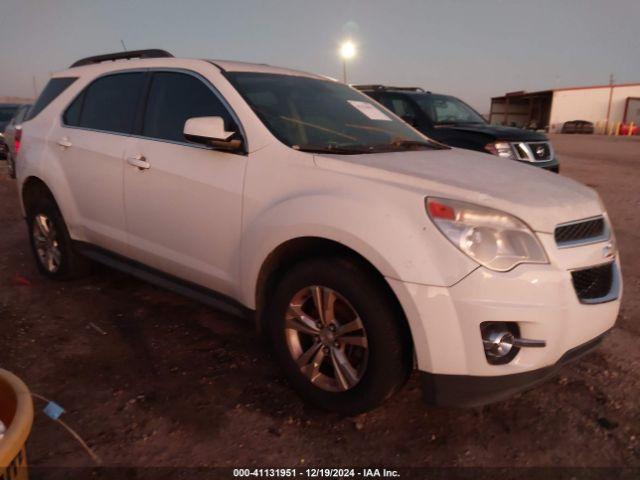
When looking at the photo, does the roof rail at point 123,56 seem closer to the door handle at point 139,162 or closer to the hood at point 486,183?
the door handle at point 139,162

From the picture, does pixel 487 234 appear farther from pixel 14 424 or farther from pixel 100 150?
pixel 100 150

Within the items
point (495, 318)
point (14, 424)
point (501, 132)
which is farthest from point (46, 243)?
point (501, 132)

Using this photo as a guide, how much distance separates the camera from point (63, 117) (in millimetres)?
4027

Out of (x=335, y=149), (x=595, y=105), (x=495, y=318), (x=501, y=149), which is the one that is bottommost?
(x=595, y=105)

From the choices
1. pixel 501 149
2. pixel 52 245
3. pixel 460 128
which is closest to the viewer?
pixel 52 245

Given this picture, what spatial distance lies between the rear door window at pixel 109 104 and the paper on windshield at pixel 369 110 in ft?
4.74

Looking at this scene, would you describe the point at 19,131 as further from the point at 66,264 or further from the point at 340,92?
the point at 340,92

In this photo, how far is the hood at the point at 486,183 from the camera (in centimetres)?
212

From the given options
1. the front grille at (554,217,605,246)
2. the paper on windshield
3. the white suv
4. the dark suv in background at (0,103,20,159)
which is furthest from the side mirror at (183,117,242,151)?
the dark suv in background at (0,103,20,159)

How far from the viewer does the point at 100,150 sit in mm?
3535

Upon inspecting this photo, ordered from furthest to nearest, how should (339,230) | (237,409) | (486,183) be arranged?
(237,409) < (486,183) < (339,230)

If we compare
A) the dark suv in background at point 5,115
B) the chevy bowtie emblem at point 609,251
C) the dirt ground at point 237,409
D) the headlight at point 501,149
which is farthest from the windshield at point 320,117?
the dark suv in background at point 5,115

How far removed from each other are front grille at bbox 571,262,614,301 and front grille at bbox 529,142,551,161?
510cm

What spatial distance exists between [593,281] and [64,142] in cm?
363
